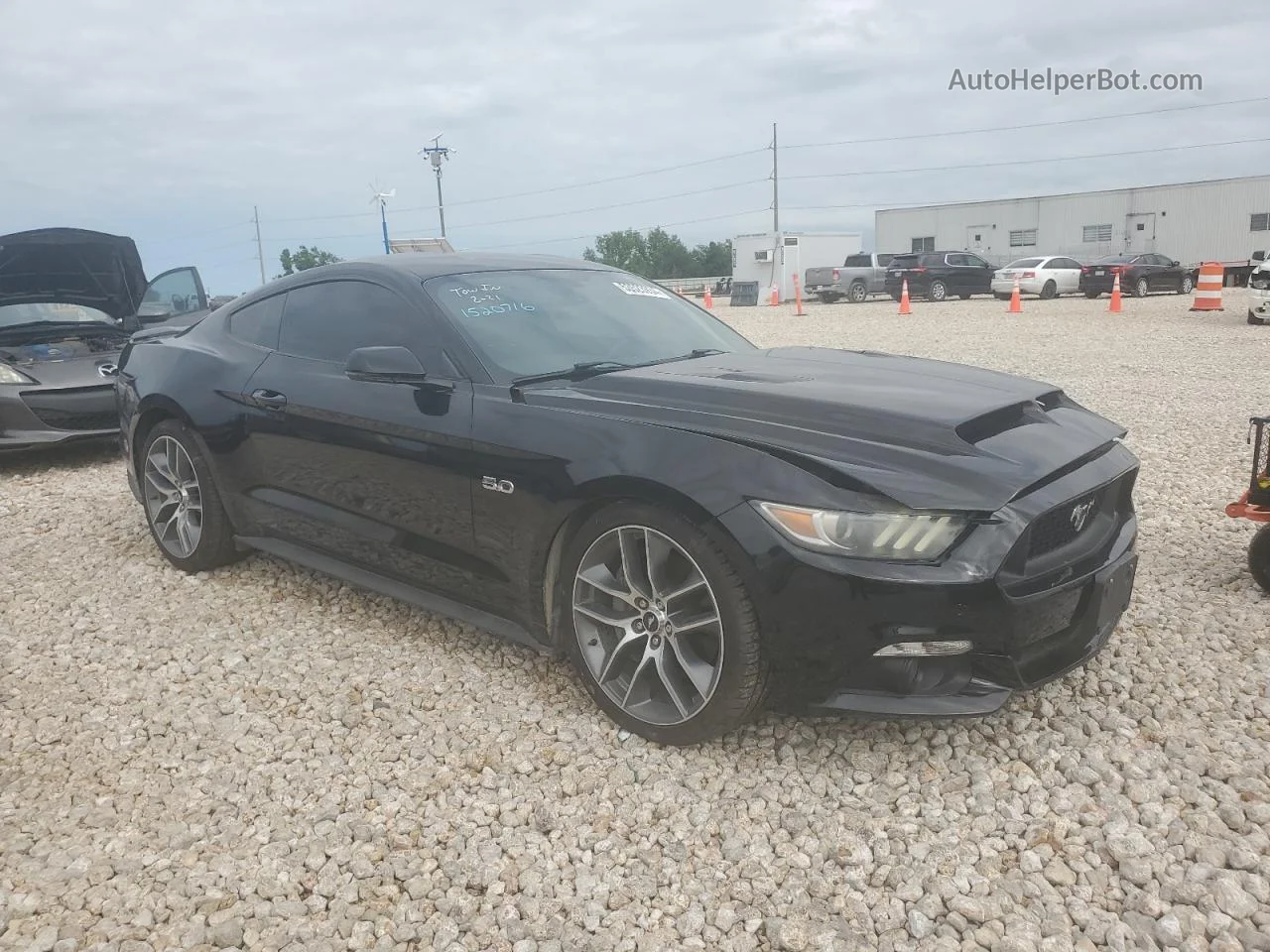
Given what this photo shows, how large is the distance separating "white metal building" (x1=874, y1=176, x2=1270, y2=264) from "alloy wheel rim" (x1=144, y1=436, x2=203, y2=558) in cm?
3479

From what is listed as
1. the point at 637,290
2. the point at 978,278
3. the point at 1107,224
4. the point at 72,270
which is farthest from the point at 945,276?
the point at 637,290

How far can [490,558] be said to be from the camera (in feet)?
10.5

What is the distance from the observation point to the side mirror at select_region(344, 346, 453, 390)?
328 centimetres

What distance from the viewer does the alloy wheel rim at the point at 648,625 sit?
2744 mm

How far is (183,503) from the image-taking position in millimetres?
4574

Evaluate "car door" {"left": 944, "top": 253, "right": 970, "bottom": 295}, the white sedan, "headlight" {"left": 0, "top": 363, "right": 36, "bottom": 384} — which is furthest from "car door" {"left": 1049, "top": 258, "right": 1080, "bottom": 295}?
"headlight" {"left": 0, "top": 363, "right": 36, "bottom": 384}

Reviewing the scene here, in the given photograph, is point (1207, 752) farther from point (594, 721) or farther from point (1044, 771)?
point (594, 721)

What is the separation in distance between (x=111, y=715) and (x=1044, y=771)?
3033 millimetres

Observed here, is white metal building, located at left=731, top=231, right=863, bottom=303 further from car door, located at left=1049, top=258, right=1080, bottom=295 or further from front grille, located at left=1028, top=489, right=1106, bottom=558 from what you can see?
front grille, located at left=1028, top=489, right=1106, bottom=558

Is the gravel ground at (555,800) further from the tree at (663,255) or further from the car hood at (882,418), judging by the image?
the tree at (663,255)

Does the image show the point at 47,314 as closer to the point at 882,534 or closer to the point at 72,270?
the point at 72,270

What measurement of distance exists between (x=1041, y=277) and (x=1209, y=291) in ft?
22.3

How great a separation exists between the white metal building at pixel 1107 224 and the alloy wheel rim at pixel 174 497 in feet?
114

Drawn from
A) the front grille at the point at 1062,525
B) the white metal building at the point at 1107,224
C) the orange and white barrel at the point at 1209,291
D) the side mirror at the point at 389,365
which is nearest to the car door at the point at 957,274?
the white metal building at the point at 1107,224
